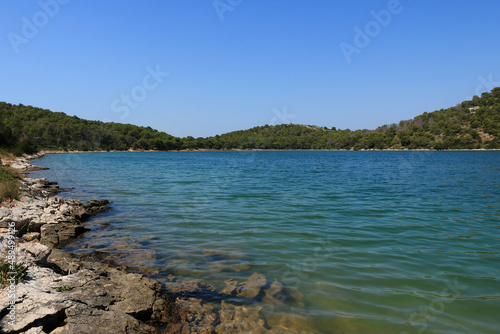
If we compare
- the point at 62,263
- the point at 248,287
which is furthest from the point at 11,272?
the point at 248,287

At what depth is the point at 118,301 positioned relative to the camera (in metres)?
6.27

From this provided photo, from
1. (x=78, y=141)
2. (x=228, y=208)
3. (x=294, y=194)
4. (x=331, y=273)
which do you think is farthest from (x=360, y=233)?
(x=78, y=141)

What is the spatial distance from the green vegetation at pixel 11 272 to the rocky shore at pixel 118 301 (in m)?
0.16

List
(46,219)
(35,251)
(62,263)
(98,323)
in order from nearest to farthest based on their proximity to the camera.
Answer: (98,323) < (35,251) < (62,263) < (46,219)

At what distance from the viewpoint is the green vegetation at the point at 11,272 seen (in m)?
5.45

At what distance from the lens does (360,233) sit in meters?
12.7

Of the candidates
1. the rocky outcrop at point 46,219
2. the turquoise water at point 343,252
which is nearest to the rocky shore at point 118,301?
the turquoise water at point 343,252

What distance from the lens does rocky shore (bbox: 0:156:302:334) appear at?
496 cm

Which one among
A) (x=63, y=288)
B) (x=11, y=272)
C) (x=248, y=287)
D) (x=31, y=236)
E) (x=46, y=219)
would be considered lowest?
(x=248, y=287)

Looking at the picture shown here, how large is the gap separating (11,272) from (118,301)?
2057mm

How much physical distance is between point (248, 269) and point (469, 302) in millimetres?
5656

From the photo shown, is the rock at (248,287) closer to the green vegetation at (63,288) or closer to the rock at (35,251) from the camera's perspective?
the green vegetation at (63,288)

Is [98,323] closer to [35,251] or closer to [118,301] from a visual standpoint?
[118,301]

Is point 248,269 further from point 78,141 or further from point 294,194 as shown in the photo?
point 78,141
